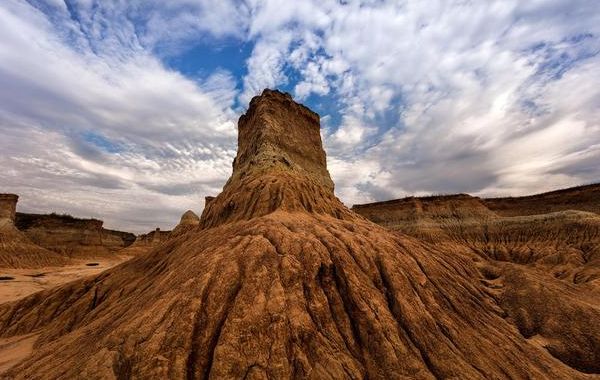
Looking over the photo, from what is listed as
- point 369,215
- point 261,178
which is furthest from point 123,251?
point 261,178

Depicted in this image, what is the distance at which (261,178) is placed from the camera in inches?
714

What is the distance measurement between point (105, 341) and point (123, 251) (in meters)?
79.6

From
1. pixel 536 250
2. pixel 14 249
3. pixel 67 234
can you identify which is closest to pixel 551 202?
pixel 536 250

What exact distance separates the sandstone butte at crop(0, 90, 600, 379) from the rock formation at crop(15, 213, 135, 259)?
193 feet

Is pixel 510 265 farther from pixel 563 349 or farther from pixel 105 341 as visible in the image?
pixel 105 341

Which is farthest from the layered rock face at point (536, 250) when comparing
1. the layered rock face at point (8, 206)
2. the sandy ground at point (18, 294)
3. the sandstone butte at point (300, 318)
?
the layered rock face at point (8, 206)

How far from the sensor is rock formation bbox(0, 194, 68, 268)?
1778 inches

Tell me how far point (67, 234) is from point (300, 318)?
7683 centimetres

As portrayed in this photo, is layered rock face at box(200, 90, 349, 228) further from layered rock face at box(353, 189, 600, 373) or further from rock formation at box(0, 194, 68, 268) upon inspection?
rock formation at box(0, 194, 68, 268)

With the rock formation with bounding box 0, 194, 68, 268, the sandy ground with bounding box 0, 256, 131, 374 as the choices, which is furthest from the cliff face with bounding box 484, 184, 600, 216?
the rock formation with bounding box 0, 194, 68, 268

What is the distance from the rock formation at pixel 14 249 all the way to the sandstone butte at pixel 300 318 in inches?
1636

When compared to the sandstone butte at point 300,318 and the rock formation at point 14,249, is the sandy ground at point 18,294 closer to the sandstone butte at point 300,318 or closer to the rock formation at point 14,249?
the sandstone butte at point 300,318

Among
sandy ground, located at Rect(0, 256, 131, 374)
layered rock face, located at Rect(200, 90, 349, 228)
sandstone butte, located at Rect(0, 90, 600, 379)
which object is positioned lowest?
sandy ground, located at Rect(0, 256, 131, 374)

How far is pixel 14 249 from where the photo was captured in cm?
4675
